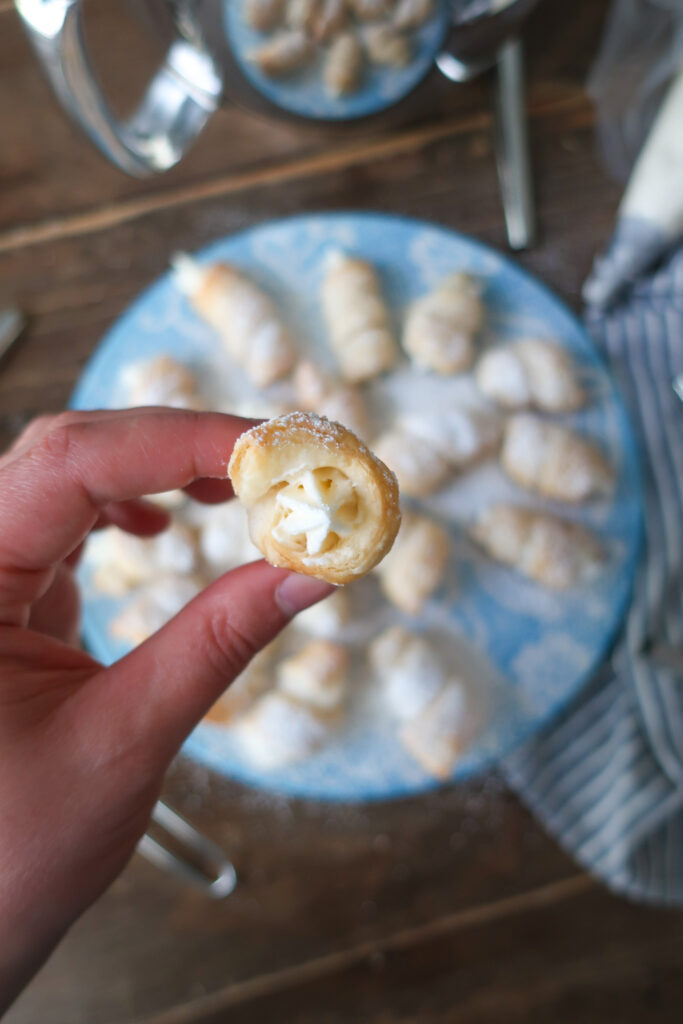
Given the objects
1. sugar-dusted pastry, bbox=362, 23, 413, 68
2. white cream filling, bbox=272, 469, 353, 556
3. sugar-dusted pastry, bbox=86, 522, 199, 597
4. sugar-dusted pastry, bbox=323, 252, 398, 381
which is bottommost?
sugar-dusted pastry, bbox=86, 522, 199, 597

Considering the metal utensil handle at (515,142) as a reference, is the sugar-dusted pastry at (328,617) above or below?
below

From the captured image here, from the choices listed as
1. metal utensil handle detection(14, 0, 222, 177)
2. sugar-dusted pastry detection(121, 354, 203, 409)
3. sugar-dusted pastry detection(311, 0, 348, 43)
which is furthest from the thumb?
sugar-dusted pastry detection(311, 0, 348, 43)

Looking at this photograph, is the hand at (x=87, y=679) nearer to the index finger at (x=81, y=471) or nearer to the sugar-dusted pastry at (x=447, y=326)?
the index finger at (x=81, y=471)

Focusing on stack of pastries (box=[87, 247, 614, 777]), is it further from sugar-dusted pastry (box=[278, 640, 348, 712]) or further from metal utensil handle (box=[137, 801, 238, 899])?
metal utensil handle (box=[137, 801, 238, 899])

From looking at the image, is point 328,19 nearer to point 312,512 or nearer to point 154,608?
point 312,512

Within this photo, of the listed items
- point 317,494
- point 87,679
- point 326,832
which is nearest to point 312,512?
point 317,494

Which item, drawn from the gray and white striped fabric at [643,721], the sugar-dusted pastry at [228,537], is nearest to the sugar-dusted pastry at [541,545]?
the gray and white striped fabric at [643,721]

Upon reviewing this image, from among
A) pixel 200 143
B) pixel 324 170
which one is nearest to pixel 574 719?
pixel 324 170

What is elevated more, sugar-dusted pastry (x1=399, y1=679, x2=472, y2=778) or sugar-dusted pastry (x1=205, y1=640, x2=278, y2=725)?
sugar-dusted pastry (x1=205, y1=640, x2=278, y2=725)
